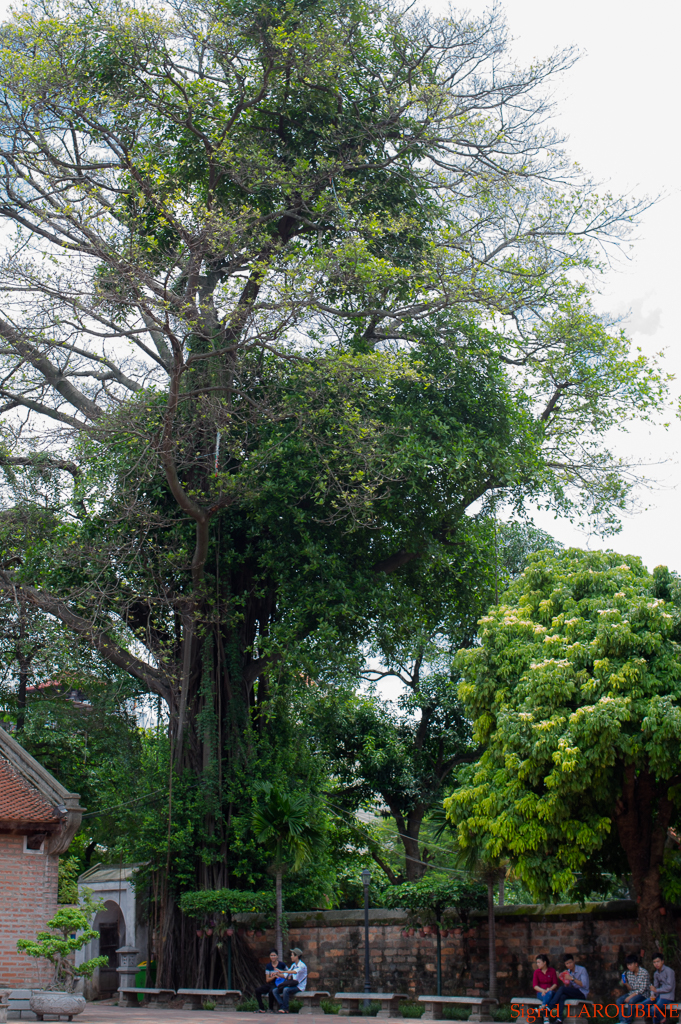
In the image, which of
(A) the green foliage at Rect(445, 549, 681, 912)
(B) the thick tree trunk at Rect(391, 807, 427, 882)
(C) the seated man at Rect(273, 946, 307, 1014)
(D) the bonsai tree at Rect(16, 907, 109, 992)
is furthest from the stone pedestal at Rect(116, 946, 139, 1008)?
(A) the green foliage at Rect(445, 549, 681, 912)

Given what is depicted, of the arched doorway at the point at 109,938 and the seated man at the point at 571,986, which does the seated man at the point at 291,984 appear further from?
the arched doorway at the point at 109,938

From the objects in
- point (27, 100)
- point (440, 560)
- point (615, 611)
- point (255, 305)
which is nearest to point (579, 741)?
point (615, 611)

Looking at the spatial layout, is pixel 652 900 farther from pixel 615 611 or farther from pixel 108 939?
pixel 108 939

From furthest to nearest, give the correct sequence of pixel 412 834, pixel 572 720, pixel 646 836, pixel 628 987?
pixel 412 834 → pixel 646 836 → pixel 628 987 → pixel 572 720

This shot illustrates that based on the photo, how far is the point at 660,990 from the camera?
1025cm

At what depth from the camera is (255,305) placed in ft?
45.1

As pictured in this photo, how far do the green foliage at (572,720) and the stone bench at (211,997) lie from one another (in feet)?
16.6

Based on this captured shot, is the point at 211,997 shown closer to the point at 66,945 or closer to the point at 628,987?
the point at 66,945


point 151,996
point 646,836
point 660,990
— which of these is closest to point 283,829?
point 151,996

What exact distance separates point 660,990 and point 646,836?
2.07 meters

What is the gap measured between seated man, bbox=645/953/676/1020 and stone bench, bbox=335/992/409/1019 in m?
4.99

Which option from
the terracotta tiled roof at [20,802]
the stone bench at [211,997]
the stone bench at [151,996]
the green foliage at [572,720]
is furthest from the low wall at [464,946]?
the terracotta tiled roof at [20,802]

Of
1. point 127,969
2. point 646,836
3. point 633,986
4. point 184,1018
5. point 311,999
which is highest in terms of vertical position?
point 646,836

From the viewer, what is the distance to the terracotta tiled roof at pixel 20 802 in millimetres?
15212
